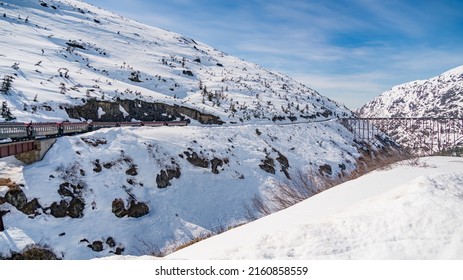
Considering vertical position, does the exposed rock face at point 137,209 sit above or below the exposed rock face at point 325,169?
below

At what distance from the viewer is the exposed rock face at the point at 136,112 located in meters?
39.4

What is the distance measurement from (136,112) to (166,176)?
19.4 meters

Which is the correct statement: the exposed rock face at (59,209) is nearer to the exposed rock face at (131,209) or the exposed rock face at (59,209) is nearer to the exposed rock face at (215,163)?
the exposed rock face at (131,209)

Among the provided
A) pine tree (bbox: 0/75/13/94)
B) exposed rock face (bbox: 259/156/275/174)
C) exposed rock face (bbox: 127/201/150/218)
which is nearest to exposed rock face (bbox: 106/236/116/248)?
exposed rock face (bbox: 127/201/150/218)

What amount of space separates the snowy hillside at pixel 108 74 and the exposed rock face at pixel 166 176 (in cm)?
1422

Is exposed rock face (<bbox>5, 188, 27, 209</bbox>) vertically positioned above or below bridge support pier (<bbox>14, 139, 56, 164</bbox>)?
below

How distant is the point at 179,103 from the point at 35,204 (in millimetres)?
34492

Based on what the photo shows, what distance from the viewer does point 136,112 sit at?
46.3m

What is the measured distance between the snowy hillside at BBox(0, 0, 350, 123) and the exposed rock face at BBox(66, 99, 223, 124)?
0.56 feet

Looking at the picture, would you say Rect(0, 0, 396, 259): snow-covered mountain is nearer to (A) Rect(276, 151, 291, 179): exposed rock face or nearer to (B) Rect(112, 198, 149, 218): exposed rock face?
(B) Rect(112, 198, 149, 218): exposed rock face

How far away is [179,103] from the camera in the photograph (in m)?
53.5

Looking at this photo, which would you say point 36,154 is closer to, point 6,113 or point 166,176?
point 6,113

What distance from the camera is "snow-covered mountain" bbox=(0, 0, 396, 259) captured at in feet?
71.6

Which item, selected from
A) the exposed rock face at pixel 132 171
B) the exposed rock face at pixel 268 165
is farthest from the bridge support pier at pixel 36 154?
the exposed rock face at pixel 268 165
